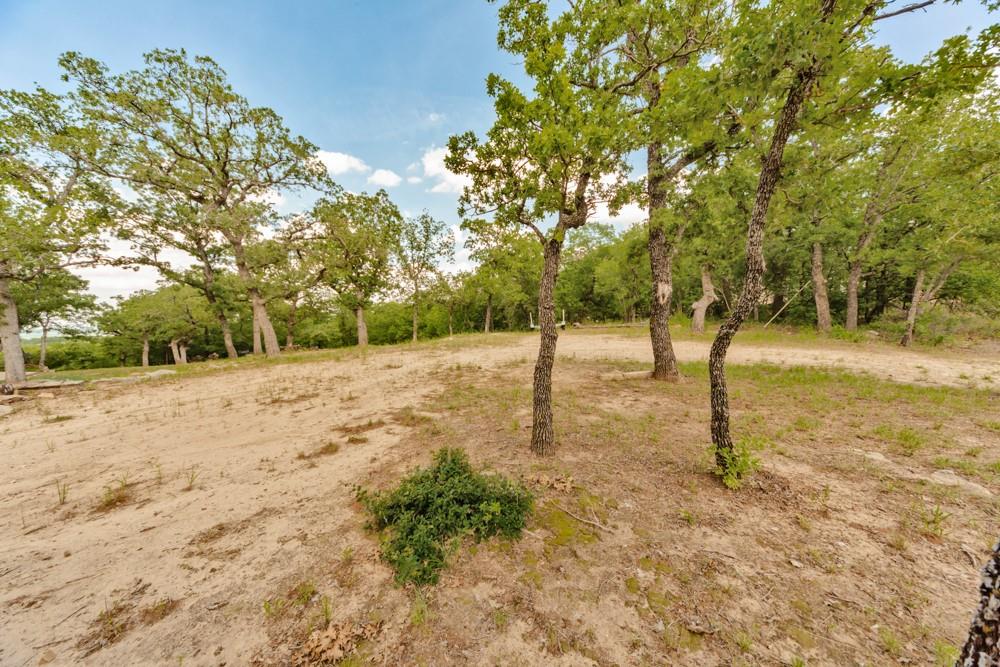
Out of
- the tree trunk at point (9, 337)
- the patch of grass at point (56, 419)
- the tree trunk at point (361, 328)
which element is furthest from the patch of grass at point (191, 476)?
the tree trunk at point (361, 328)

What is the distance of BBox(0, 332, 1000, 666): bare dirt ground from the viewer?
2.19 m

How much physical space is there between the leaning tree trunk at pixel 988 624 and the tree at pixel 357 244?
21208 millimetres

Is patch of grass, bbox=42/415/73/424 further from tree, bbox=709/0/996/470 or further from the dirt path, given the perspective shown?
the dirt path

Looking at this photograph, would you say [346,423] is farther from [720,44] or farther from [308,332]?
[308,332]

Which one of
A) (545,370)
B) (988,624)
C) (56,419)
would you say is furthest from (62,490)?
(988,624)

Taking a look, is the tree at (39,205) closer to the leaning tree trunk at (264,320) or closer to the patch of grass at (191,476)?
the leaning tree trunk at (264,320)

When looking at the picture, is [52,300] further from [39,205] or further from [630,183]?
[630,183]

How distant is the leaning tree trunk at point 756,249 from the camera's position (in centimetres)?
344

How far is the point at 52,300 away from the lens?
68.0 feet

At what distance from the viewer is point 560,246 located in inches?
186

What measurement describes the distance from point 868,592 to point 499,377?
8.50 metres

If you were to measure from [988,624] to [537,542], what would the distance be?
2.59 metres

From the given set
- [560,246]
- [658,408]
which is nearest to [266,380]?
[560,246]

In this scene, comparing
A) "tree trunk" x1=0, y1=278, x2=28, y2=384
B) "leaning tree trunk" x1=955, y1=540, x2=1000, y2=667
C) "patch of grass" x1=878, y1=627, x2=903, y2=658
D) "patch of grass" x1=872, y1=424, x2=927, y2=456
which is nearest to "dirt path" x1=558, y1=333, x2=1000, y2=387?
"patch of grass" x1=872, y1=424, x2=927, y2=456
